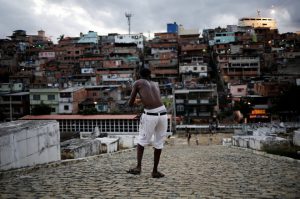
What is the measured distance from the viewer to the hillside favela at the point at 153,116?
21.0 ft

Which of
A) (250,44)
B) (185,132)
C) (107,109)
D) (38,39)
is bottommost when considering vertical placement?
(185,132)

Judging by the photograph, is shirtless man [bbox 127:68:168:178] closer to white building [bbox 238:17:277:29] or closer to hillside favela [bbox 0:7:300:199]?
hillside favela [bbox 0:7:300:199]

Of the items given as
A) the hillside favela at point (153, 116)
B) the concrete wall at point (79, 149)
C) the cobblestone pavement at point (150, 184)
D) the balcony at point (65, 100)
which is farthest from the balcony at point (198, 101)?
the cobblestone pavement at point (150, 184)

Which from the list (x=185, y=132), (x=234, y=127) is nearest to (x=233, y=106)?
(x=234, y=127)

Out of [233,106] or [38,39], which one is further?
[38,39]

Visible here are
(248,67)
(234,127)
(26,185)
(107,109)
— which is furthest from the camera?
(248,67)

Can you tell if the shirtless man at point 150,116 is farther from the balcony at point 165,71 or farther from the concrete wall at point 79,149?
the balcony at point 165,71

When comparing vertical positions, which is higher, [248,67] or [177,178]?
[248,67]

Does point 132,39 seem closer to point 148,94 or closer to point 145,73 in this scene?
point 145,73

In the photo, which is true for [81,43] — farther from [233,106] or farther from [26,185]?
[26,185]

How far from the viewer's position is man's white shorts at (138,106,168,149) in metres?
6.64

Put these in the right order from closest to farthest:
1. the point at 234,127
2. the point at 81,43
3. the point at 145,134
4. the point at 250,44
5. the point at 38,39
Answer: the point at 145,134 → the point at 234,127 → the point at 250,44 → the point at 81,43 → the point at 38,39

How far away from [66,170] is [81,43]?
75320 mm

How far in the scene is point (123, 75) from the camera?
212 feet
